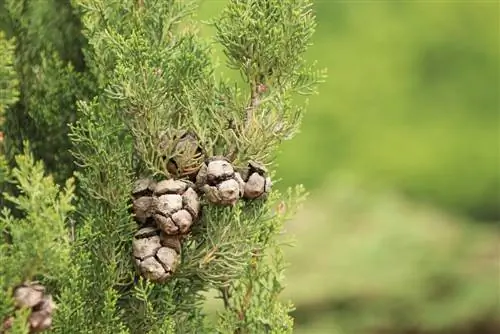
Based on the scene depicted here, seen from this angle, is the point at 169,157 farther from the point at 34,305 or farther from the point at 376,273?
the point at 376,273

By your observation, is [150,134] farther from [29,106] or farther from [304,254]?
[304,254]

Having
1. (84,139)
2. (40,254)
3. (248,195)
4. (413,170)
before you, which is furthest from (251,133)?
(413,170)

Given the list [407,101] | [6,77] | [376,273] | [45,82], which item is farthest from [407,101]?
[6,77]

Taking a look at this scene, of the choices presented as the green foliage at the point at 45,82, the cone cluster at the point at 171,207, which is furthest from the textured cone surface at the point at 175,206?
the green foliage at the point at 45,82

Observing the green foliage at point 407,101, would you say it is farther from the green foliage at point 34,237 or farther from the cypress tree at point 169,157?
the green foliage at point 34,237

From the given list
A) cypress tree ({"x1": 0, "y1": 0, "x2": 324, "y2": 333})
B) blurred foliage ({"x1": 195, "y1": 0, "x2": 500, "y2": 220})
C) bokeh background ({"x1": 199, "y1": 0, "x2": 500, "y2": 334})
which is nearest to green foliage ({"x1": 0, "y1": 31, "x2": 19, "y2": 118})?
cypress tree ({"x1": 0, "y1": 0, "x2": 324, "y2": 333})

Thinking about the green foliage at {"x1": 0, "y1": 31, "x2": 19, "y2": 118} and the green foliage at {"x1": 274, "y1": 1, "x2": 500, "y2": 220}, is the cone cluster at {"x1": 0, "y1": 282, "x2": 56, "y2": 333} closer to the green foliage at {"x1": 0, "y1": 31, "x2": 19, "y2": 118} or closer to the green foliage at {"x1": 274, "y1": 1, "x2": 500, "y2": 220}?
the green foliage at {"x1": 0, "y1": 31, "x2": 19, "y2": 118}

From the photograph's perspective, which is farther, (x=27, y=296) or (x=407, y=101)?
(x=407, y=101)
